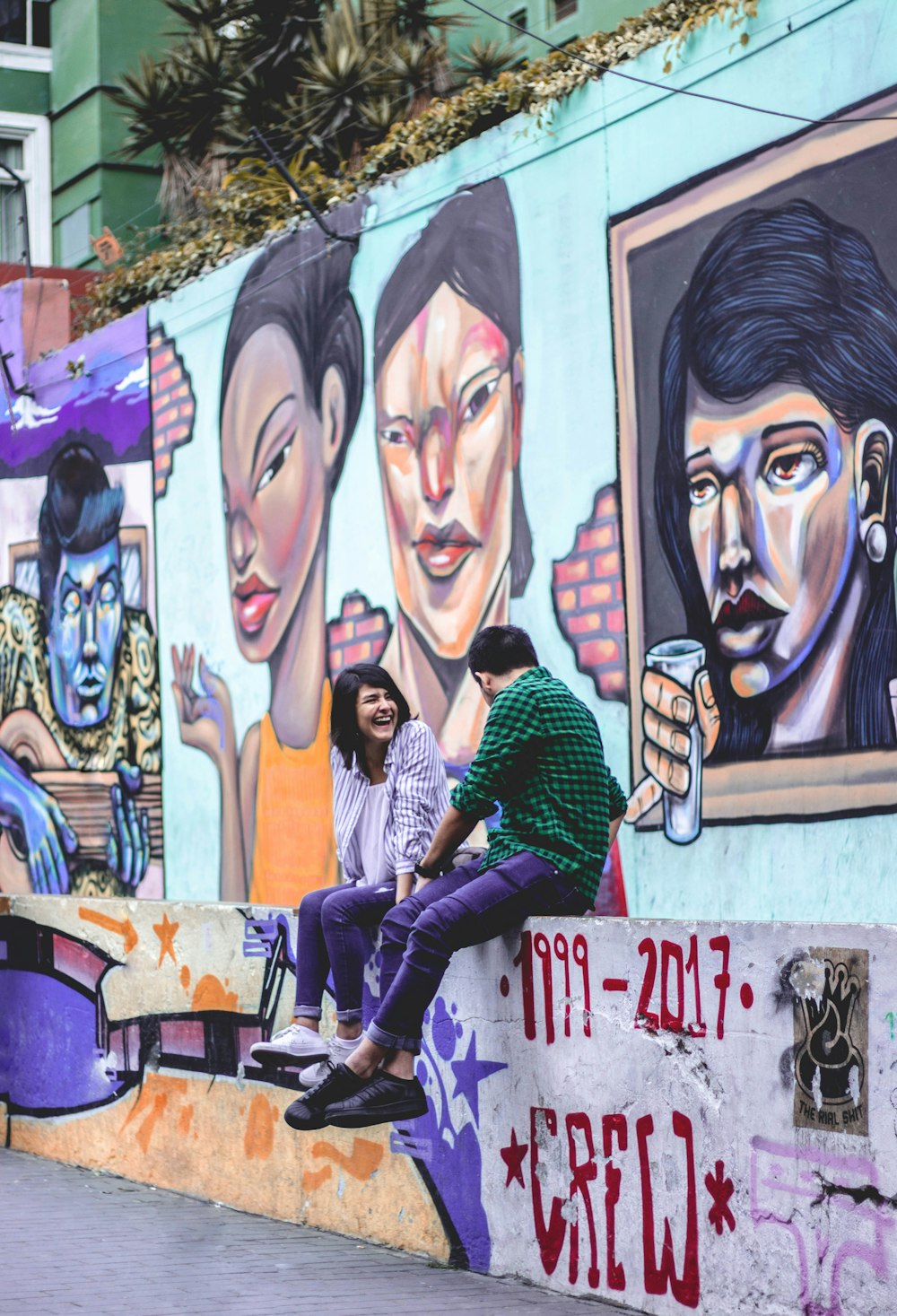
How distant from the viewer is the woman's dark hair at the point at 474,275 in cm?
918

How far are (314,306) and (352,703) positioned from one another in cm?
513

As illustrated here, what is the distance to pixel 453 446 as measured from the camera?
9.69 meters

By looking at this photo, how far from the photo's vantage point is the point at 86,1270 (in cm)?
589

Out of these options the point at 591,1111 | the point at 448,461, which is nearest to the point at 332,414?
the point at 448,461

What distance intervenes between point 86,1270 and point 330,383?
6.18m

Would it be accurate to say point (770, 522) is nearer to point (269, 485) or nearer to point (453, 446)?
point (453, 446)

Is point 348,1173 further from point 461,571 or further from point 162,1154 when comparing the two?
point 461,571

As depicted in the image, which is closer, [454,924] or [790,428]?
[454,924]

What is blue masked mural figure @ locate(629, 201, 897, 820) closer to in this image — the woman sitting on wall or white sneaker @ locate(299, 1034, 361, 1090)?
the woman sitting on wall

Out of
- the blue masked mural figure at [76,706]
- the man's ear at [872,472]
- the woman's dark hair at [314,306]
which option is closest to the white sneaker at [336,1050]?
the man's ear at [872,472]

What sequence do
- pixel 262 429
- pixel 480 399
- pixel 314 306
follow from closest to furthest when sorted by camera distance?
pixel 480 399
pixel 314 306
pixel 262 429

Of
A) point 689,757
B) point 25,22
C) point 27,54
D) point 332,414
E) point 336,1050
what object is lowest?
point 336,1050

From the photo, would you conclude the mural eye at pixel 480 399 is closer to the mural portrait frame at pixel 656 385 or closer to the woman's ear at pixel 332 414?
the mural portrait frame at pixel 656 385

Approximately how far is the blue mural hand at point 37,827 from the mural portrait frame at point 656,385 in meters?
7.07
